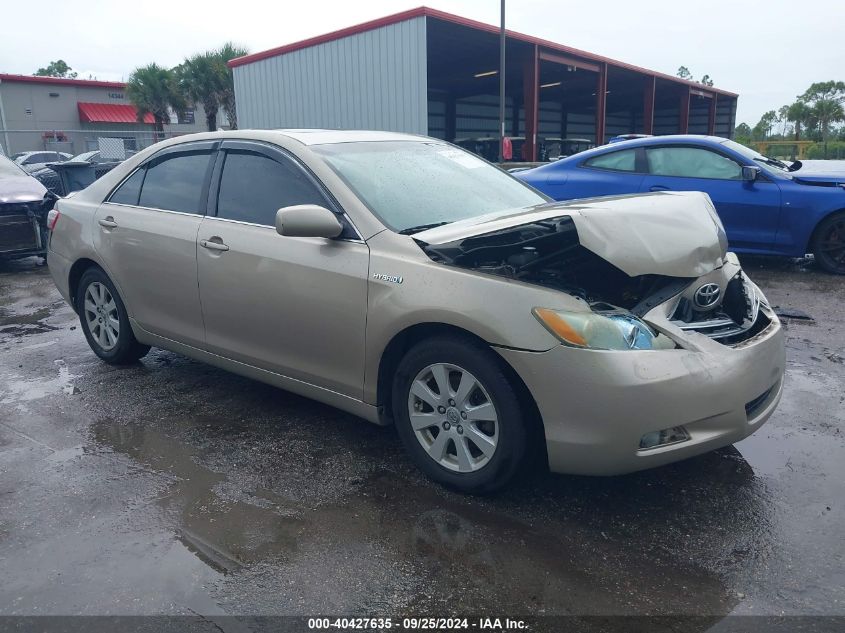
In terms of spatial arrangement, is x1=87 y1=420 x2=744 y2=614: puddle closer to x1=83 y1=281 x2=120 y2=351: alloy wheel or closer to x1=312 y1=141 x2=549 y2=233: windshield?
x1=312 y1=141 x2=549 y2=233: windshield

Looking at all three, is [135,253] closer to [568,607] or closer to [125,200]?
[125,200]

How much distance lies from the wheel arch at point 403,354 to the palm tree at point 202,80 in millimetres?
34570

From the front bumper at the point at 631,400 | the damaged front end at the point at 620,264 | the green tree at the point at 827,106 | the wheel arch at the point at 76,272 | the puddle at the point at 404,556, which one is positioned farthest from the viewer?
the green tree at the point at 827,106

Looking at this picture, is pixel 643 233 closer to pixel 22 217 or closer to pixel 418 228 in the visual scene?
pixel 418 228

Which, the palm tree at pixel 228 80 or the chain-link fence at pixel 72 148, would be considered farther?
the palm tree at pixel 228 80

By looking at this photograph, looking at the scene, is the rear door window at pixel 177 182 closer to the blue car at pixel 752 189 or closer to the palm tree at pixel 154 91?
the blue car at pixel 752 189

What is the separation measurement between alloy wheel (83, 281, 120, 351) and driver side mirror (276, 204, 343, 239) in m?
2.12

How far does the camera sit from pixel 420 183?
3779mm

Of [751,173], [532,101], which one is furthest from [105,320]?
[532,101]

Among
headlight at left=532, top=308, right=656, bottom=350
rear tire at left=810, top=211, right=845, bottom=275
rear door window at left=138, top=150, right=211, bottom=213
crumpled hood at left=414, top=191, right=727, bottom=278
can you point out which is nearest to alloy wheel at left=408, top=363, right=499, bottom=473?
headlight at left=532, top=308, right=656, bottom=350

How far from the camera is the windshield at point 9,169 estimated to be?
1007 centimetres

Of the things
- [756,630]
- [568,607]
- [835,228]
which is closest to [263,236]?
[568,607]

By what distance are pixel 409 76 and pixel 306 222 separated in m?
17.7

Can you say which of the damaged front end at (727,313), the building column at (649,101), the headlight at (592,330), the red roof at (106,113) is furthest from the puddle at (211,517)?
the red roof at (106,113)
